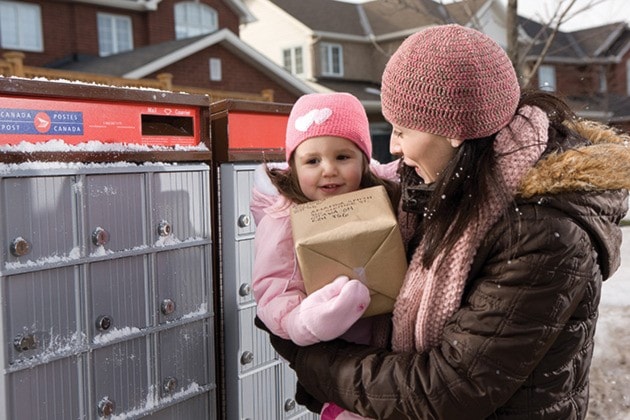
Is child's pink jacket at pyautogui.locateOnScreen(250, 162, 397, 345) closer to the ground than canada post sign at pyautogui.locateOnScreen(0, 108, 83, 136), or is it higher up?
closer to the ground

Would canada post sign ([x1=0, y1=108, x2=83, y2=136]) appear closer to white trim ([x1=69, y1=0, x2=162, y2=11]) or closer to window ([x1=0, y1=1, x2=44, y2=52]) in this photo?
window ([x1=0, y1=1, x2=44, y2=52])

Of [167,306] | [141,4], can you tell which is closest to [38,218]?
[167,306]

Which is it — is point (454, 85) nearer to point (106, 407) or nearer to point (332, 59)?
point (106, 407)

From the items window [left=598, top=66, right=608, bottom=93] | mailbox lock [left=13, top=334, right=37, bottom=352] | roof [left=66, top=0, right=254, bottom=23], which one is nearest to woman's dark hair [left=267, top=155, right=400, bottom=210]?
mailbox lock [left=13, top=334, right=37, bottom=352]

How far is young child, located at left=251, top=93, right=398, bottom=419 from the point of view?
1.58 m

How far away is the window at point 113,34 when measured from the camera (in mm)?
18453

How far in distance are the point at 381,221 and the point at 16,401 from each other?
1.34 m

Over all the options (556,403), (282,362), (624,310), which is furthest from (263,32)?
(556,403)

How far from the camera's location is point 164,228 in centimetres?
246

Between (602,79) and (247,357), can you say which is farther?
(602,79)

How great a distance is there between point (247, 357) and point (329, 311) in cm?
145

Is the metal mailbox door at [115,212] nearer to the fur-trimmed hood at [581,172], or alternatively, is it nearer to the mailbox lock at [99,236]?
the mailbox lock at [99,236]

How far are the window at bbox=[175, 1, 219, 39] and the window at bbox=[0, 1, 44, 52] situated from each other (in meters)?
4.32

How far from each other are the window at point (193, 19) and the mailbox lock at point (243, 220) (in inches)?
724
